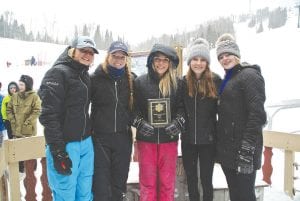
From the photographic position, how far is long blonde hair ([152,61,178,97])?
379 cm

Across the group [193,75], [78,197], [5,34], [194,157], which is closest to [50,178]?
[78,197]

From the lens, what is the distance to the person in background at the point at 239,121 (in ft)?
10.7

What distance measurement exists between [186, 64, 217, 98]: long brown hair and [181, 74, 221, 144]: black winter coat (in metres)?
0.05

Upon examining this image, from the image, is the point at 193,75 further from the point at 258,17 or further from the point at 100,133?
the point at 258,17

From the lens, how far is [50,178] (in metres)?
3.43

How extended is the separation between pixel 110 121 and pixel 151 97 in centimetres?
50

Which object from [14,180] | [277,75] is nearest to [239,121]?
[14,180]

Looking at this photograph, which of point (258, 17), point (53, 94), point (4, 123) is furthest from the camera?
point (258, 17)

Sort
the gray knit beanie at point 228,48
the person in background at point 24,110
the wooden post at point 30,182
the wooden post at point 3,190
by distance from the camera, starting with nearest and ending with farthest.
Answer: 1. the gray knit beanie at point 228,48
2. the wooden post at point 3,190
3. the wooden post at point 30,182
4. the person in background at point 24,110

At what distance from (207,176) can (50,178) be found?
5.33 ft

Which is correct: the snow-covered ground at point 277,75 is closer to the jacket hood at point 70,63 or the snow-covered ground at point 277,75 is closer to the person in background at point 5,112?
the jacket hood at point 70,63

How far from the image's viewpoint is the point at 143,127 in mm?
3760

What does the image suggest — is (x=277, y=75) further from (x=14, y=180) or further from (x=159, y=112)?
(x=14, y=180)

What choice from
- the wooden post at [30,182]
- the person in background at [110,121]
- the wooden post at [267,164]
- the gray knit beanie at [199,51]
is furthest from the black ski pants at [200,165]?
the wooden post at [30,182]
